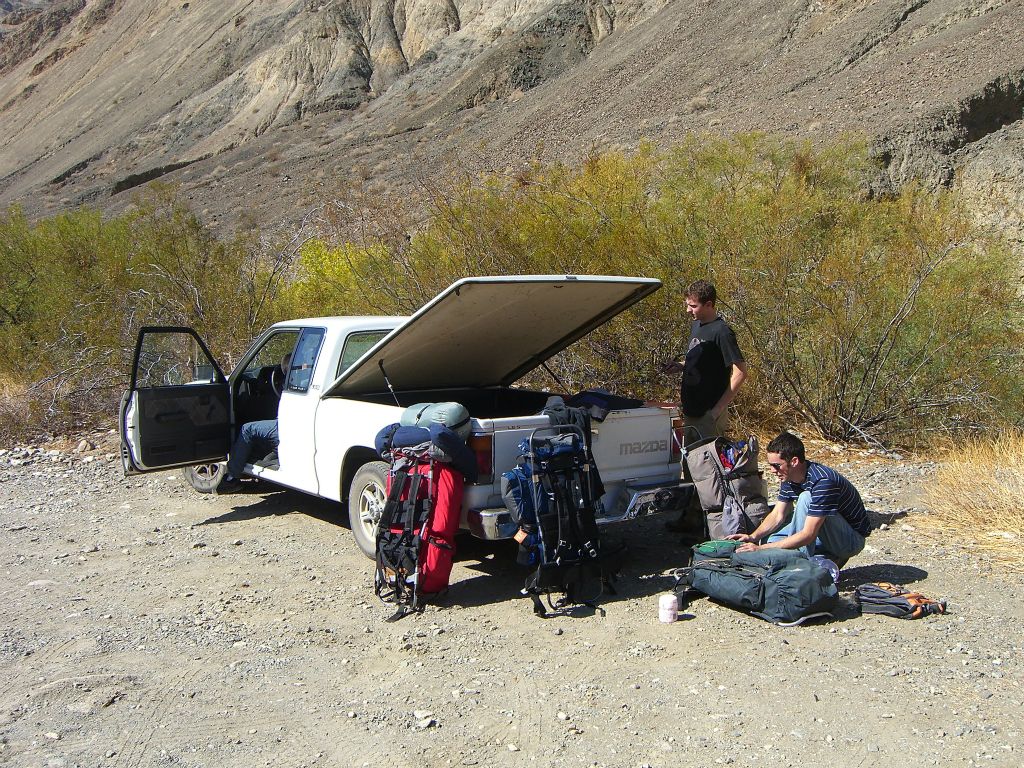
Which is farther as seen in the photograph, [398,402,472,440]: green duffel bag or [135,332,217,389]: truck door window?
[135,332,217,389]: truck door window

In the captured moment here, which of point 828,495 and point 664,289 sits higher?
point 664,289

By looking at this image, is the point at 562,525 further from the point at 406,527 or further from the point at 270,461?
the point at 270,461

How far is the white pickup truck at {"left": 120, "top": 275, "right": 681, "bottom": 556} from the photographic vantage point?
5473mm

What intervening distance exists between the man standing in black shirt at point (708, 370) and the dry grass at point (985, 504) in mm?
1695

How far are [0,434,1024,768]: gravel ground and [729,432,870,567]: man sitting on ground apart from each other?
0.37 m

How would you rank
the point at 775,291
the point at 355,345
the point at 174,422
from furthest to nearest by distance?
the point at 775,291, the point at 174,422, the point at 355,345

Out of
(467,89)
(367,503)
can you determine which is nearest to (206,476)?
(367,503)

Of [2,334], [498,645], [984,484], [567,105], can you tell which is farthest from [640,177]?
[567,105]

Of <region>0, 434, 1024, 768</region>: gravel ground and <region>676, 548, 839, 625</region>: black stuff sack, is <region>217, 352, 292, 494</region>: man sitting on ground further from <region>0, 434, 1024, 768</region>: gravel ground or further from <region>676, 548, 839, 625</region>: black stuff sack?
<region>676, 548, 839, 625</region>: black stuff sack

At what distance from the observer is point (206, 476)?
800 cm

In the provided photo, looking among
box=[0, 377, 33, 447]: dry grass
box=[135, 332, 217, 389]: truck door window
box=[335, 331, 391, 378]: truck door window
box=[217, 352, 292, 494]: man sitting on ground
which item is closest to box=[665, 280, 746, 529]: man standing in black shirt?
box=[335, 331, 391, 378]: truck door window

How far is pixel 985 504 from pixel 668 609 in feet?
9.06

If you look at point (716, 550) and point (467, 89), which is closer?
point (716, 550)

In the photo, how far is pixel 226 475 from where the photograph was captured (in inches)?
307
